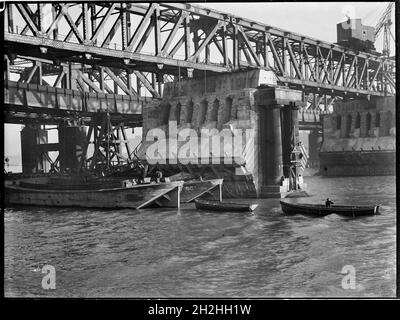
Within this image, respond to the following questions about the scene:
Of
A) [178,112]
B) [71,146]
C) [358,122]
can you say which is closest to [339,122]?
[358,122]

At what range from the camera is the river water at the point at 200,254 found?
675 inches

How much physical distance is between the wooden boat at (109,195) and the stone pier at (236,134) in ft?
28.9

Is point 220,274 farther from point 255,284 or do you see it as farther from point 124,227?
point 124,227

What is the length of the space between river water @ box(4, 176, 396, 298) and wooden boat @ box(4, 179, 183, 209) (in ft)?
8.58

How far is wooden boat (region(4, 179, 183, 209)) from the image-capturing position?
128ft

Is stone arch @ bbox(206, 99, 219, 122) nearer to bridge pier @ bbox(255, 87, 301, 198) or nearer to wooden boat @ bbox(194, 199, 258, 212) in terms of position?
bridge pier @ bbox(255, 87, 301, 198)

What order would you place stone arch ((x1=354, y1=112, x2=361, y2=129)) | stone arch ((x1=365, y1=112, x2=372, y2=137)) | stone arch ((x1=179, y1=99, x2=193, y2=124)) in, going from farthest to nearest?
stone arch ((x1=354, y1=112, x2=361, y2=129)) → stone arch ((x1=365, y1=112, x2=372, y2=137)) → stone arch ((x1=179, y1=99, x2=193, y2=124))

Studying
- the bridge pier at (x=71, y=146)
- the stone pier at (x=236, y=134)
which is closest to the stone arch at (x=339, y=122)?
the stone pier at (x=236, y=134)

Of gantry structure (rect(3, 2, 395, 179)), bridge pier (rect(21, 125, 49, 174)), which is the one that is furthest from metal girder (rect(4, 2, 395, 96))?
bridge pier (rect(21, 125, 49, 174))

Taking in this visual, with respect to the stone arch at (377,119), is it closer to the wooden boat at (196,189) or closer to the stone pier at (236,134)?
the stone pier at (236,134)

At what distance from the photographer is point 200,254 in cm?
2252

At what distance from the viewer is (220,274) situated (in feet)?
61.3

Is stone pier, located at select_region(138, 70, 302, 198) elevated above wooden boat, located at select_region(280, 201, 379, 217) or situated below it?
above

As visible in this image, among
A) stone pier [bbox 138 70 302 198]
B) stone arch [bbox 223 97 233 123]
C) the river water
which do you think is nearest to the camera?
the river water
